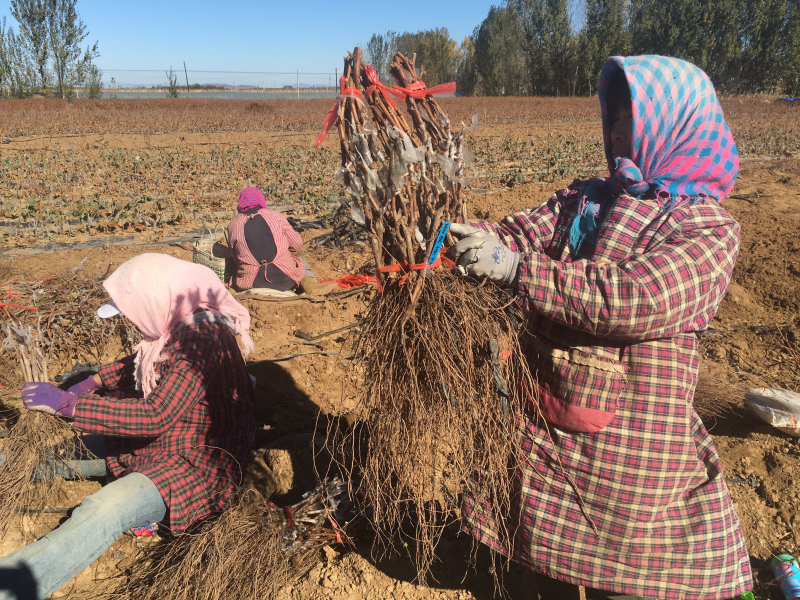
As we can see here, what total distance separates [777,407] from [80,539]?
297cm

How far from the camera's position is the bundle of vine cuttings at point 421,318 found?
1.34 metres

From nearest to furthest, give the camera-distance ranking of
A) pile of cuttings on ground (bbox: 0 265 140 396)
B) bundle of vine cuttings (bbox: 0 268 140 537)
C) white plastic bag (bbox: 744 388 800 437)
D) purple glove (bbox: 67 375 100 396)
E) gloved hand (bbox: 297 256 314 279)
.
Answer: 1. bundle of vine cuttings (bbox: 0 268 140 537)
2. purple glove (bbox: 67 375 100 396)
3. white plastic bag (bbox: 744 388 800 437)
4. pile of cuttings on ground (bbox: 0 265 140 396)
5. gloved hand (bbox: 297 256 314 279)

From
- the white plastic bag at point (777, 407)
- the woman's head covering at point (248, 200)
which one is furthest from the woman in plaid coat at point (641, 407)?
the woman's head covering at point (248, 200)

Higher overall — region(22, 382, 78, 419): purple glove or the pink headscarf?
the pink headscarf

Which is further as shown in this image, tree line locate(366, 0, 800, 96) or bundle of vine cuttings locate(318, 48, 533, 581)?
tree line locate(366, 0, 800, 96)

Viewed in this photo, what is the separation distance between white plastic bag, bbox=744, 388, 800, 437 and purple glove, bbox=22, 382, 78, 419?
2977 millimetres

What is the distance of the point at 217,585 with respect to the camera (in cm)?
184

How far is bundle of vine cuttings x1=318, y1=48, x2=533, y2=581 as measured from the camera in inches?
52.7

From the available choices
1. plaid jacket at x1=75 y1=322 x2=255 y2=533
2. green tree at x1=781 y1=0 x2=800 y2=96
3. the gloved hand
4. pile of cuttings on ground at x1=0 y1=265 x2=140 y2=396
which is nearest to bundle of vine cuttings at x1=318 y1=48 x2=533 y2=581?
plaid jacket at x1=75 y1=322 x2=255 y2=533

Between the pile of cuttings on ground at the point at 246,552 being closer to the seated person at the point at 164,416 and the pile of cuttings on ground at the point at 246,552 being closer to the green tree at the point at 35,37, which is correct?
the seated person at the point at 164,416

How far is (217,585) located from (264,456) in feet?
1.96

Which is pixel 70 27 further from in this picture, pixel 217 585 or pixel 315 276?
pixel 217 585

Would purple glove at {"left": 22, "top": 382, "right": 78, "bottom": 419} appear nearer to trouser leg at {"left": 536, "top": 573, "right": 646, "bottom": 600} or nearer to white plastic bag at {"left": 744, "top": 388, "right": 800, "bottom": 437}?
trouser leg at {"left": 536, "top": 573, "right": 646, "bottom": 600}

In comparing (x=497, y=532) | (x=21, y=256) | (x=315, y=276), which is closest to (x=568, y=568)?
(x=497, y=532)
